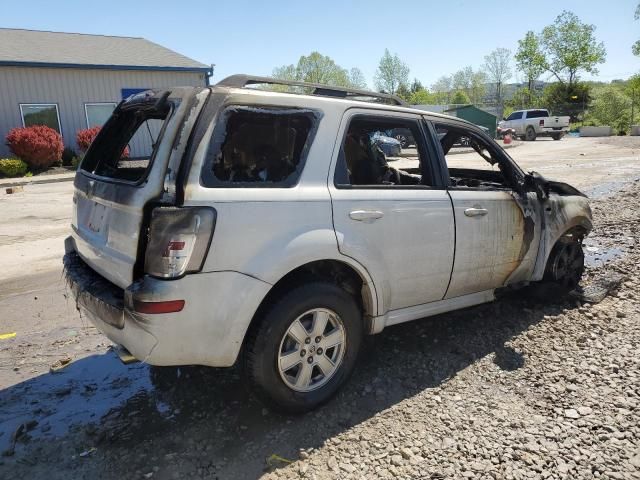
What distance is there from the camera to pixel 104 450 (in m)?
2.67

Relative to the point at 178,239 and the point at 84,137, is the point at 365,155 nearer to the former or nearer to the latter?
the point at 178,239

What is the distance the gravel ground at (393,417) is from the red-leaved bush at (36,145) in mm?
17005

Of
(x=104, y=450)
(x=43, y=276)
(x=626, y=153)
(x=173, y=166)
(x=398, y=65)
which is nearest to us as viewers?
(x=173, y=166)

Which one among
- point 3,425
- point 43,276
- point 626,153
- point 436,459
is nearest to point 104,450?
point 3,425

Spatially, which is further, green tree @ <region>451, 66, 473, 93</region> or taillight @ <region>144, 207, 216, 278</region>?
green tree @ <region>451, 66, 473, 93</region>

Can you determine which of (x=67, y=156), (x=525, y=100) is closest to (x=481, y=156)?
(x=67, y=156)

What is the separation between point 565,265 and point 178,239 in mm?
3825

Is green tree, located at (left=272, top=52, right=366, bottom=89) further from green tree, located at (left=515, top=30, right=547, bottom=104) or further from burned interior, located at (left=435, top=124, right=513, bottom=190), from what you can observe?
burned interior, located at (left=435, top=124, right=513, bottom=190)

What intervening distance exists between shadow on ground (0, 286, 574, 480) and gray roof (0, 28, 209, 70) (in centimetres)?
1921

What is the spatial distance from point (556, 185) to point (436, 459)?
3.06m

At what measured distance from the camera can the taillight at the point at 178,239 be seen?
240cm

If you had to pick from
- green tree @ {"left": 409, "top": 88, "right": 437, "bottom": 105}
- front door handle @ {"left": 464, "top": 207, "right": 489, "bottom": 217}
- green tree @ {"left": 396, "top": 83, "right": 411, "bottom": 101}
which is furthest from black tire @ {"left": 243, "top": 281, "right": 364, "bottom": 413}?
green tree @ {"left": 409, "top": 88, "right": 437, "bottom": 105}

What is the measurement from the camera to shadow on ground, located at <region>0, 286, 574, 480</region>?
2617mm

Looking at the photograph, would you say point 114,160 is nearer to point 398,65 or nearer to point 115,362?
point 115,362
